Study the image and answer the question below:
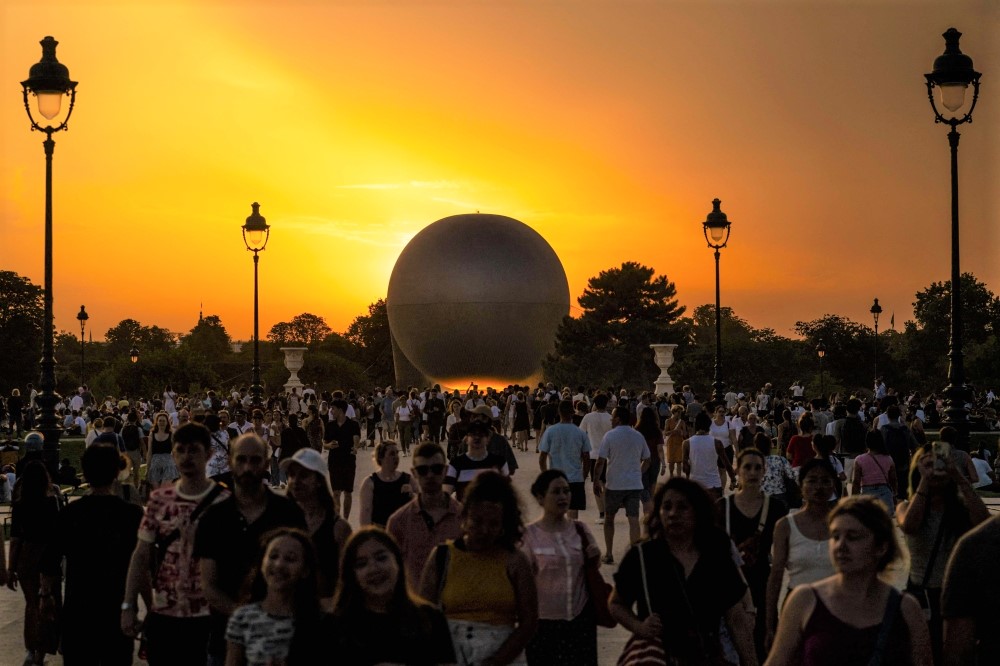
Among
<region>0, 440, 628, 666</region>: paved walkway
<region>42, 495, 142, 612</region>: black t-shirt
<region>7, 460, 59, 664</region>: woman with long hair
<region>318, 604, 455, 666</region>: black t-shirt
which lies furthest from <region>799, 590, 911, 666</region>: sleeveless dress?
<region>7, 460, 59, 664</region>: woman with long hair

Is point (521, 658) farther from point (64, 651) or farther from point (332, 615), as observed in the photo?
point (64, 651)

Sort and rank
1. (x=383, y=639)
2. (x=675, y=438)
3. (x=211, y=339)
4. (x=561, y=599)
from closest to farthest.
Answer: (x=383, y=639) → (x=561, y=599) → (x=675, y=438) → (x=211, y=339)

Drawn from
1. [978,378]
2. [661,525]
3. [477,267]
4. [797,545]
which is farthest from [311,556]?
[477,267]

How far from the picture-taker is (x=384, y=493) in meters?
8.44

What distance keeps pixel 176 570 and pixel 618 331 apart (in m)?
66.3

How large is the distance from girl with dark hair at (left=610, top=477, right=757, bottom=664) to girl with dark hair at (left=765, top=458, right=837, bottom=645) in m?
1.35

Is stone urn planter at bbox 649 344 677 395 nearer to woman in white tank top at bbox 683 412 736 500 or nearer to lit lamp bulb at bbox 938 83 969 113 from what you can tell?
lit lamp bulb at bbox 938 83 969 113

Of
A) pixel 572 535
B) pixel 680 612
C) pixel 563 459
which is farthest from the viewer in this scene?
pixel 563 459

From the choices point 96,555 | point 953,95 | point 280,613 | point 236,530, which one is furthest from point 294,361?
point 280,613

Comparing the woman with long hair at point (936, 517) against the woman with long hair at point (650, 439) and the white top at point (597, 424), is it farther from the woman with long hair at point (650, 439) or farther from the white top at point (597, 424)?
the white top at point (597, 424)

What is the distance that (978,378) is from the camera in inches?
2442

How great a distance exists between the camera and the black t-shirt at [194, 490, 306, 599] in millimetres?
6027

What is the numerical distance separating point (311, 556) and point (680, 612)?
55.5 inches

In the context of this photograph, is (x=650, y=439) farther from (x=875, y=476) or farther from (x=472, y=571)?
(x=472, y=571)
